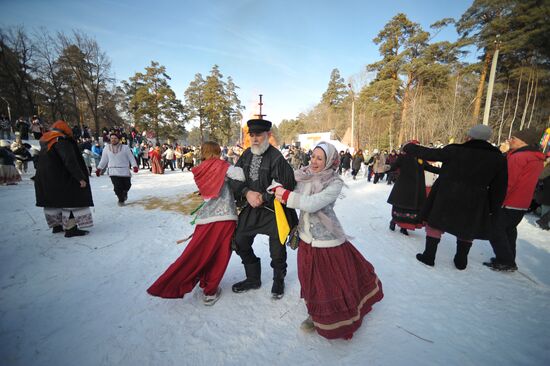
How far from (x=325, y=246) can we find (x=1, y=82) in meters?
29.9

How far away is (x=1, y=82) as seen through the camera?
59.8ft

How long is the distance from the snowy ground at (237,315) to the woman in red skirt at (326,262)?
0.27m

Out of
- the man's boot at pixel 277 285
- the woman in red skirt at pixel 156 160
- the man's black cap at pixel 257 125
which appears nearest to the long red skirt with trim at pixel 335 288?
the man's boot at pixel 277 285

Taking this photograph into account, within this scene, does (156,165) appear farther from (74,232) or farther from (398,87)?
(398,87)

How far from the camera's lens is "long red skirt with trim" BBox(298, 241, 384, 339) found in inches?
67.7

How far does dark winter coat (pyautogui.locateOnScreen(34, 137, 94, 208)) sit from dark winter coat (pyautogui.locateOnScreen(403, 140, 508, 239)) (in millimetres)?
5085

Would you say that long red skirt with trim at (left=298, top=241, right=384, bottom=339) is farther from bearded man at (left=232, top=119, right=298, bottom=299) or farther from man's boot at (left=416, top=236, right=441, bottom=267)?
man's boot at (left=416, top=236, right=441, bottom=267)

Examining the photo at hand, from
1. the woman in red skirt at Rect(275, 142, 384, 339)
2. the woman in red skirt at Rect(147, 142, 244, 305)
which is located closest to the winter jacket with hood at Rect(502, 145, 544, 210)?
the woman in red skirt at Rect(275, 142, 384, 339)

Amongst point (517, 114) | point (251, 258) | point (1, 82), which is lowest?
point (251, 258)

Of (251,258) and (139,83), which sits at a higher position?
(139,83)

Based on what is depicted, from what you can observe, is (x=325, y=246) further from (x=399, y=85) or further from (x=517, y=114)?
(x=517, y=114)

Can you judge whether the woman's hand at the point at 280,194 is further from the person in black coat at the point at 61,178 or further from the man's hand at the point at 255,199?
the person in black coat at the point at 61,178

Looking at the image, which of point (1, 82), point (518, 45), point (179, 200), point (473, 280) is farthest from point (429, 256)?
point (1, 82)

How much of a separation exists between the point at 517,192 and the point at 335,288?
3.32 meters
